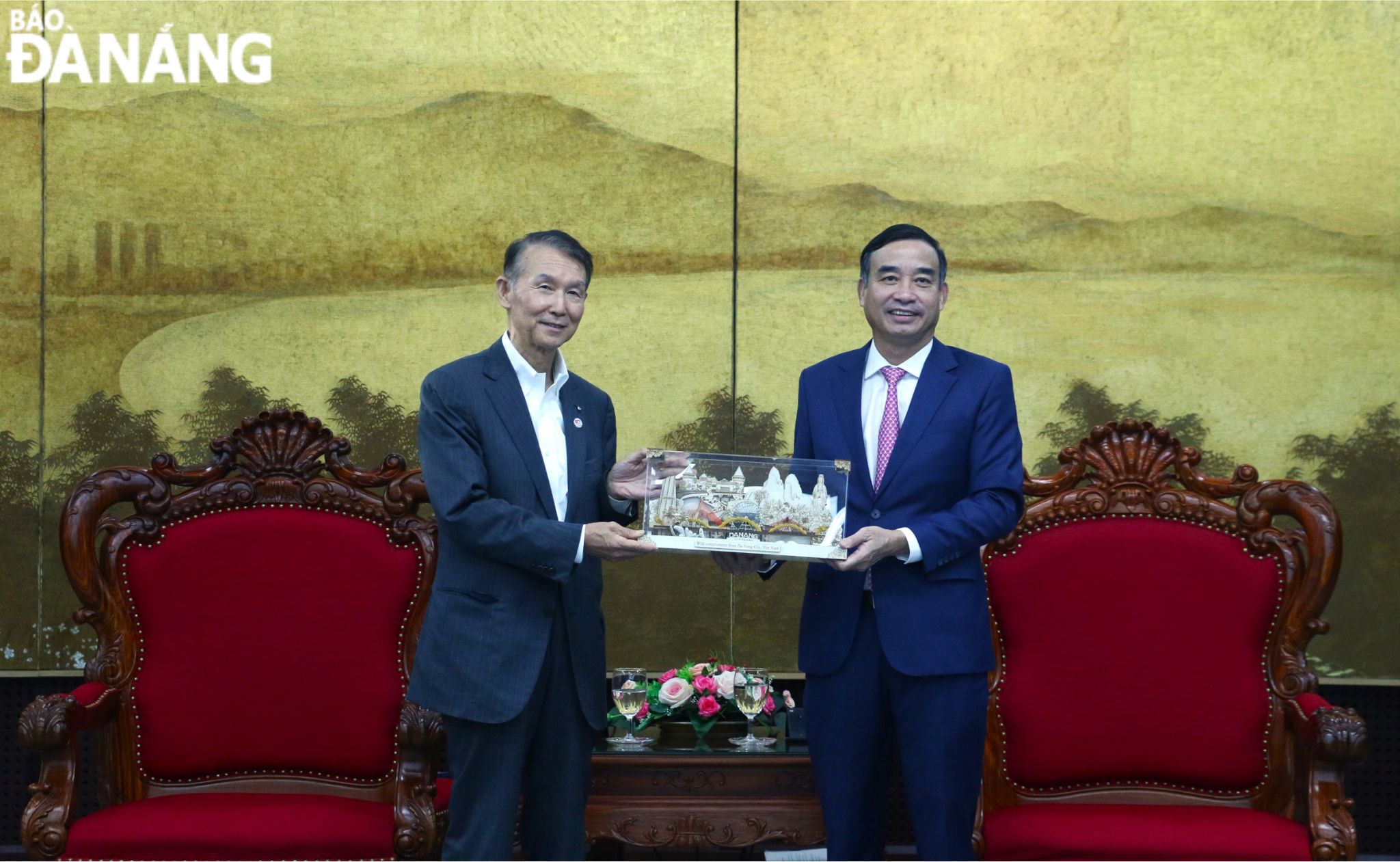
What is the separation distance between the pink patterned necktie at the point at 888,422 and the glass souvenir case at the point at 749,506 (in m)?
0.13

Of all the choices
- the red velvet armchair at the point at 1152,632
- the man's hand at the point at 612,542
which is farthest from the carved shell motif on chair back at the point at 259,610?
the red velvet armchair at the point at 1152,632

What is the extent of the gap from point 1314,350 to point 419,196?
3.02 m

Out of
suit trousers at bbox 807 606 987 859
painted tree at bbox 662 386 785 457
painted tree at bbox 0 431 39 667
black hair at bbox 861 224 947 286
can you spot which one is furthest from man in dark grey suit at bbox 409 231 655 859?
painted tree at bbox 0 431 39 667

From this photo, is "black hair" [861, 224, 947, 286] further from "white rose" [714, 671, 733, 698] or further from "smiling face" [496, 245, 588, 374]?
"white rose" [714, 671, 733, 698]

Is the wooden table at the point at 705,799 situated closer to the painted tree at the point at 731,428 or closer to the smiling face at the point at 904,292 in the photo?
the smiling face at the point at 904,292

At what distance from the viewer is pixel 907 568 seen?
251 cm

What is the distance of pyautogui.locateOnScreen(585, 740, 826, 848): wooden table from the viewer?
294cm

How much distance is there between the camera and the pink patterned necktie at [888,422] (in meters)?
2.61

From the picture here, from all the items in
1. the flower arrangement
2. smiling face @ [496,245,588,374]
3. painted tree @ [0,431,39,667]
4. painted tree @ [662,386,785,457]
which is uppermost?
smiling face @ [496,245,588,374]

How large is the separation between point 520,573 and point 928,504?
0.85 metres

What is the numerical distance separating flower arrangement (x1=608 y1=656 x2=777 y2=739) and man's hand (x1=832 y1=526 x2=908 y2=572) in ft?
2.73

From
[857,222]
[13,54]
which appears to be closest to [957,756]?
[857,222]

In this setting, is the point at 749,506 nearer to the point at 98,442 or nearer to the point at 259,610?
the point at 259,610

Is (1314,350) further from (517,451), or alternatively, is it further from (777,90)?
(517,451)
